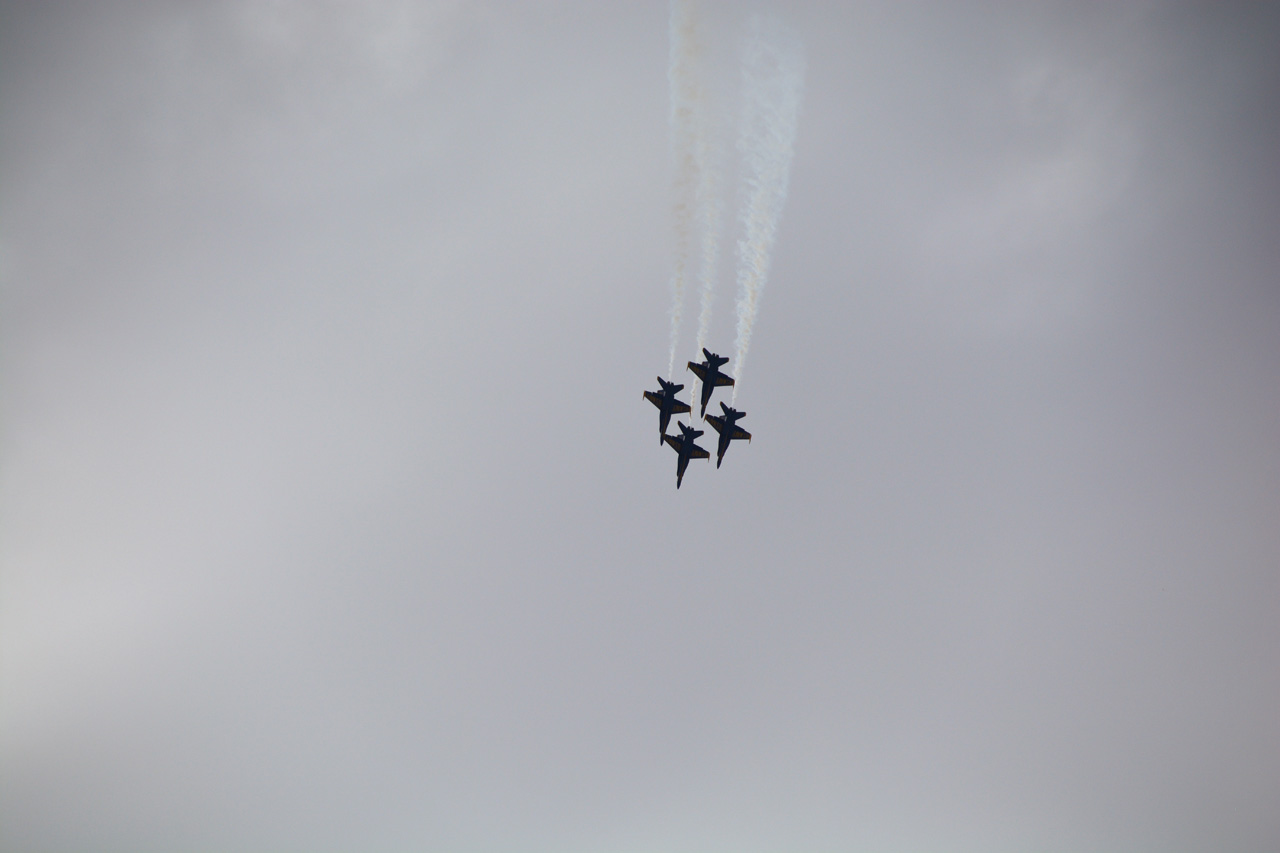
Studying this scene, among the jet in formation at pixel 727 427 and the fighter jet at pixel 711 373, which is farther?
the jet in formation at pixel 727 427

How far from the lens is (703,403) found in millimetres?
51562

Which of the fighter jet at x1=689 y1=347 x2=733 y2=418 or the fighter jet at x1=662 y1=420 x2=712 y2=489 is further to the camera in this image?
→ the fighter jet at x1=662 y1=420 x2=712 y2=489

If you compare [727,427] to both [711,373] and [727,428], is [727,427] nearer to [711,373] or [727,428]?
[727,428]

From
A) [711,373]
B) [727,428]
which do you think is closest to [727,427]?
[727,428]

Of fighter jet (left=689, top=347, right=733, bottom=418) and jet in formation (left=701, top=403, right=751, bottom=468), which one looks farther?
jet in formation (left=701, top=403, right=751, bottom=468)

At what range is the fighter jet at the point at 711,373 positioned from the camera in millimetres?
49812

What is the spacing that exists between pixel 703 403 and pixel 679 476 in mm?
6698

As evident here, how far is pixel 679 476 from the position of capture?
180 feet

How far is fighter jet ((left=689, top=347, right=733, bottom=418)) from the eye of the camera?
49.8 m

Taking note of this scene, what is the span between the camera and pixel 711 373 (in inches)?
1972

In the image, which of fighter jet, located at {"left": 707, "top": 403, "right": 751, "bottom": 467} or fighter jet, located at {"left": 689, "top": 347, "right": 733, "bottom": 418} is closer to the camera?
fighter jet, located at {"left": 689, "top": 347, "right": 733, "bottom": 418}

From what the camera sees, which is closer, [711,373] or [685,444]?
[711,373]

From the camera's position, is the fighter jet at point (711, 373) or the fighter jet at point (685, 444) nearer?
the fighter jet at point (711, 373)
